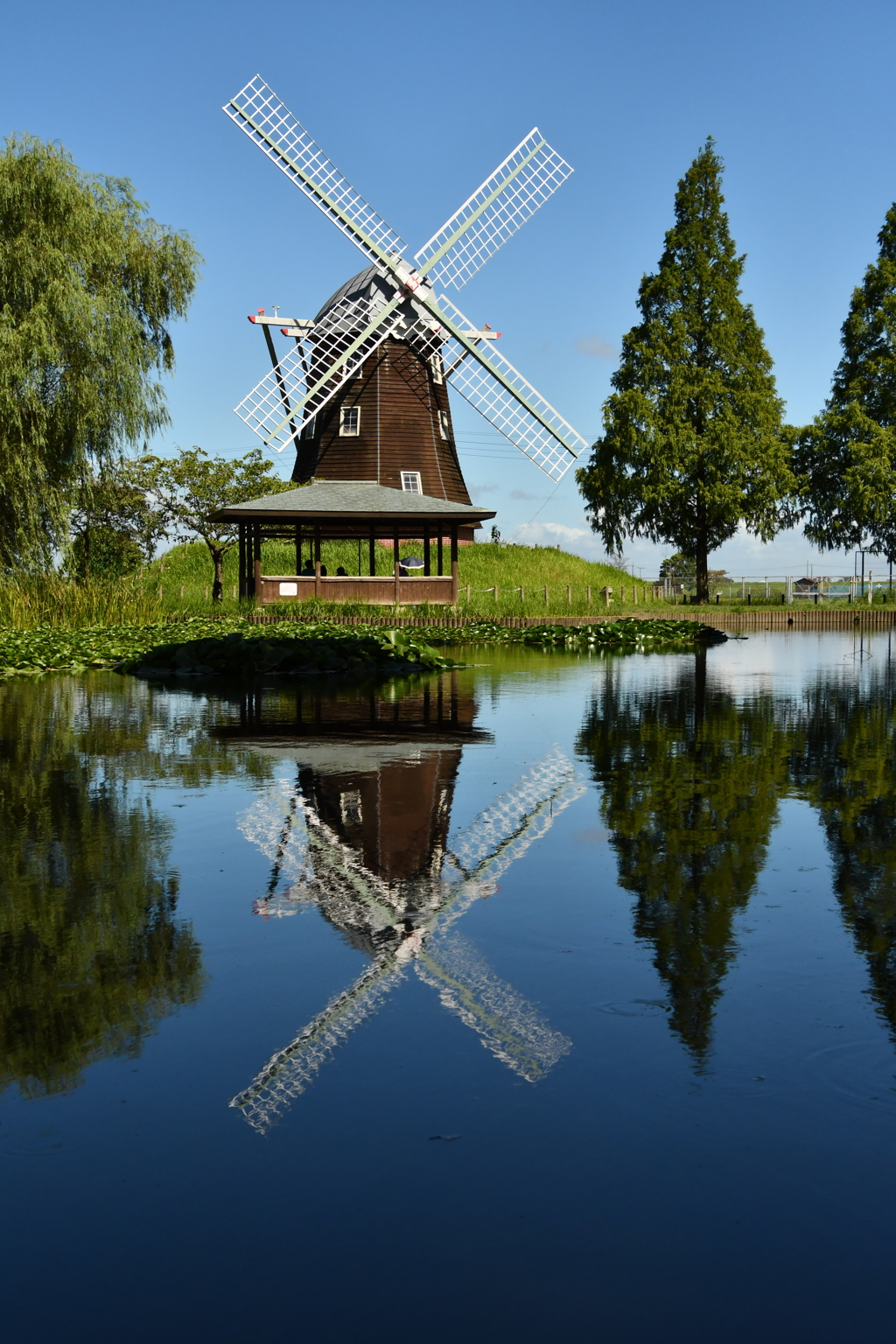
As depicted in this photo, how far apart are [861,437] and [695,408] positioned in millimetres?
8363

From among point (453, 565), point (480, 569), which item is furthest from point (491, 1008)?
point (480, 569)

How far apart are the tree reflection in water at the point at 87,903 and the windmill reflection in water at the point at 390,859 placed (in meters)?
0.58

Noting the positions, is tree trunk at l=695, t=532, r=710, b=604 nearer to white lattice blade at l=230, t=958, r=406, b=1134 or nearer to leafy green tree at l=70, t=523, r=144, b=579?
leafy green tree at l=70, t=523, r=144, b=579

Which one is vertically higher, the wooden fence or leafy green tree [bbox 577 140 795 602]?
leafy green tree [bbox 577 140 795 602]

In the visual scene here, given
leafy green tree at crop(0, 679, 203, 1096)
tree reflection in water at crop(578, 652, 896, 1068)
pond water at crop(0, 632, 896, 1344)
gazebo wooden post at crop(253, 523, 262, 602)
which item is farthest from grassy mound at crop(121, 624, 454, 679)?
gazebo wooden post at crop(253, 523, 262, 602)

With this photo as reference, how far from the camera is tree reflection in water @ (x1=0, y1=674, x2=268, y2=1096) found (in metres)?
3.85

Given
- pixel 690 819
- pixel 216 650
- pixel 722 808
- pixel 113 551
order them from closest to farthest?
pixel 690 819
pixel 722 808
pixel 216 650
pixel 113 551

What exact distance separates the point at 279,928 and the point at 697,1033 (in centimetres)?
196

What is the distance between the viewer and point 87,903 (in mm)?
5488

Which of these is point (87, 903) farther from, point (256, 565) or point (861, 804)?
point (256, 565)

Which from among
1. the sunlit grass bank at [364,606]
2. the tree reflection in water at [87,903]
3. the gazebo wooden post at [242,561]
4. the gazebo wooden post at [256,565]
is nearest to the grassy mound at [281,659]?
the sunlit grass bank at [364,606]

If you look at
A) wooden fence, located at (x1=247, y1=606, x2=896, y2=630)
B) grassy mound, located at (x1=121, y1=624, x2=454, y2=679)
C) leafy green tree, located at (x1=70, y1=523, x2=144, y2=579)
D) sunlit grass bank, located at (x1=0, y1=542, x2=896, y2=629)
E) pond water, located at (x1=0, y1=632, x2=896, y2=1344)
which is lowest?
pond water, located at (x1=0, y1=632, x2=896, y2=1344)

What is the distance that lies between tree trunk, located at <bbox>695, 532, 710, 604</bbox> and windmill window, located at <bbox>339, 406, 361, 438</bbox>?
1438 centimetres

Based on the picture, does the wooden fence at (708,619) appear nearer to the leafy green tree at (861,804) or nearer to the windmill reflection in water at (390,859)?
the leafy green tree at (861,804)
